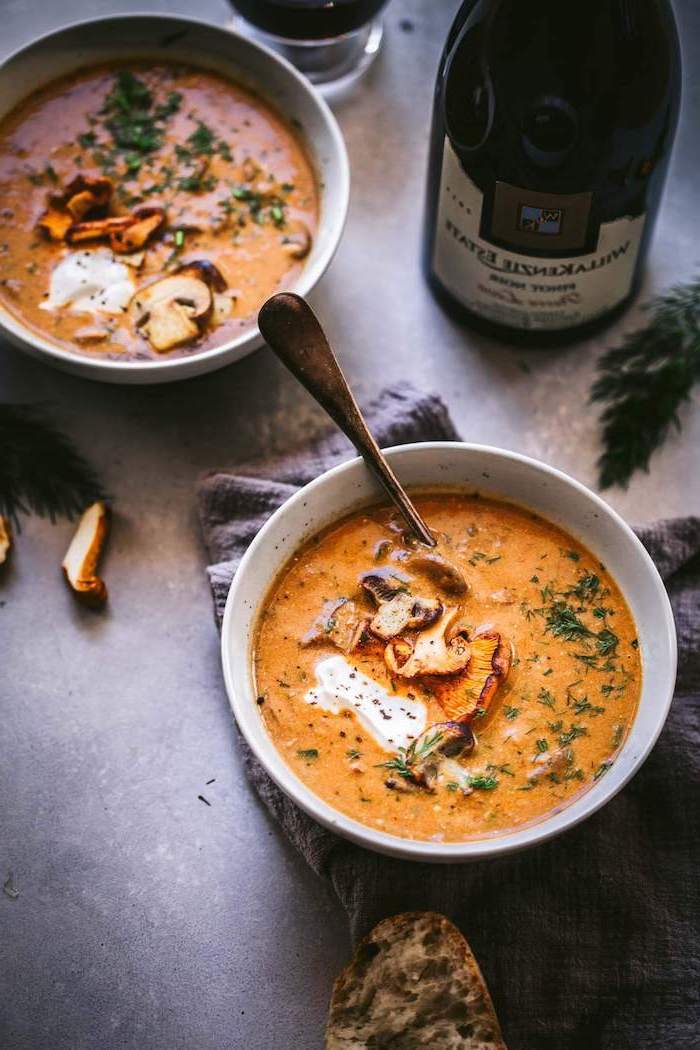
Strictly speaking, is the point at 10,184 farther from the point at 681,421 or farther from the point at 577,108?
the point at 681,421

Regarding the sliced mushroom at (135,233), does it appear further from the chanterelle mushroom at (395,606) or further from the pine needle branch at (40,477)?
the chanterelle mushroom at (395,606)

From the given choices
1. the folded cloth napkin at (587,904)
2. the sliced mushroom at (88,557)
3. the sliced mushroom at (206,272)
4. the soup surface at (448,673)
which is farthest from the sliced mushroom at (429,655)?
the sliced mushroom at (206,272)

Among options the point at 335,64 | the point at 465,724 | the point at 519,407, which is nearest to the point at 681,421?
the point at 519,407

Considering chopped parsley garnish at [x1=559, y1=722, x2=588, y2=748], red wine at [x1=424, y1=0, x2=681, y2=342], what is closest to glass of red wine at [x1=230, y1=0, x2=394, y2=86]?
red wine at [x1=424, y1=0, x2=681, y2=342]

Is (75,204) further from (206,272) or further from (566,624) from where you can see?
(566,624)

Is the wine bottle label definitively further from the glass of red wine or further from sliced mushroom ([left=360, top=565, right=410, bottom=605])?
sliced mushroom ([left=360, top=565, right=410, bottom=605])

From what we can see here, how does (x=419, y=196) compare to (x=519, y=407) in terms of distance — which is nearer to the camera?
(x=519, y=407)
